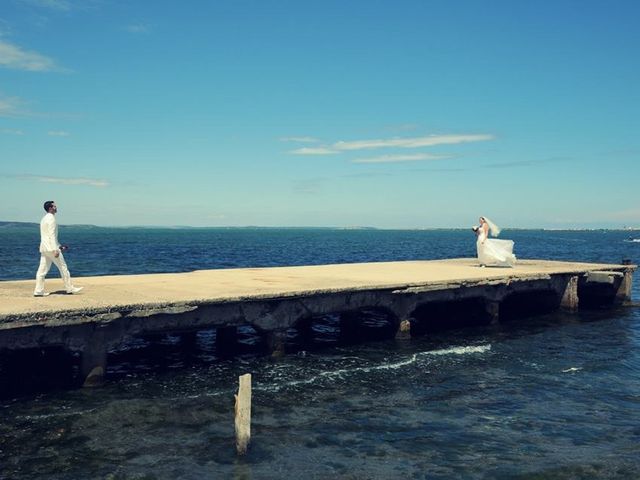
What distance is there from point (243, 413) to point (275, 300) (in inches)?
240

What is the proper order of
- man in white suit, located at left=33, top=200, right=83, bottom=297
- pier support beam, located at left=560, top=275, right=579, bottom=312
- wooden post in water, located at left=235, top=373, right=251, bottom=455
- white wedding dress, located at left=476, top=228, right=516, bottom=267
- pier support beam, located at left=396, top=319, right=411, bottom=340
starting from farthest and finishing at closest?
white wedding dress, located at left=476, top=228, right=516, bottom=267, pier support beam, located at left=560, top=275, right=579, bottom=312, pier support beam, located at left=396, top=319, right=411, bottom=340, man in white suit, located at left=33, top=200, right=83, bottom=297, wooden post in water, located at left=235, top=373, right=251, bottom=455

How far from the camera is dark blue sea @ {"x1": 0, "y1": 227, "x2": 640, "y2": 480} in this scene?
985 centimetres

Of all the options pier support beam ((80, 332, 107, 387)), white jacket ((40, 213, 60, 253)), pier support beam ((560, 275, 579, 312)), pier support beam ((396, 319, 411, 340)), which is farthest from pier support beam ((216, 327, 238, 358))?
pier support beam ((560, 275, 579, 312))

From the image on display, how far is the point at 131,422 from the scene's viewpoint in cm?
1152

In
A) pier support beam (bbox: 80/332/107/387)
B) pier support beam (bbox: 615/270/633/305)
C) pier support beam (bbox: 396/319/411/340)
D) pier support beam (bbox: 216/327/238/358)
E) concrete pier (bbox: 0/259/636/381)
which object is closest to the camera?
concrete pier (bbox: 0/259/636/381)

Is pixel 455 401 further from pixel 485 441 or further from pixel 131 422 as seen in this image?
pixel 131 422

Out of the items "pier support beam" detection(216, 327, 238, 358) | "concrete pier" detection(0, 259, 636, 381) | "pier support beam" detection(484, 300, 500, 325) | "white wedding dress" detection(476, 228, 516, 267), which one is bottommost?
"pier support beam" detection(216, 327, 238, 358)

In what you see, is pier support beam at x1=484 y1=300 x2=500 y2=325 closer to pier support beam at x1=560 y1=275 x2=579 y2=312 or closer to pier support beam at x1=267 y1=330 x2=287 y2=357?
pier support beam at x1=560 y1=275 x2=579 y2=312

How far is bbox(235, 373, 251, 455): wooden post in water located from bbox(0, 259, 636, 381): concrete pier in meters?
4.44

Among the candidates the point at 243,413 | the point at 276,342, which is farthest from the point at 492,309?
the point at 243,413

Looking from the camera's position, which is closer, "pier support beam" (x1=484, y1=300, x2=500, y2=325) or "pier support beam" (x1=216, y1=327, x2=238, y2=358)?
"pier support beam" (x1=216, y1=327, x2=238, y2=358)

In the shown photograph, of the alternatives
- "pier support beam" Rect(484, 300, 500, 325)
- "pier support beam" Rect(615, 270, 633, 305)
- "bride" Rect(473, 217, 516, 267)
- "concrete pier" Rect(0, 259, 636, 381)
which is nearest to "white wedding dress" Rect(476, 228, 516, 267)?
"bride" Rect(473, 217, 516, 267)

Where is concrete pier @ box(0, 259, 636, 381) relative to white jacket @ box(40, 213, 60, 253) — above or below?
below

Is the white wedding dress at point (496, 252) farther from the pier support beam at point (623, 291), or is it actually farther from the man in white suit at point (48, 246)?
the man in white suit at point (48, 246)
